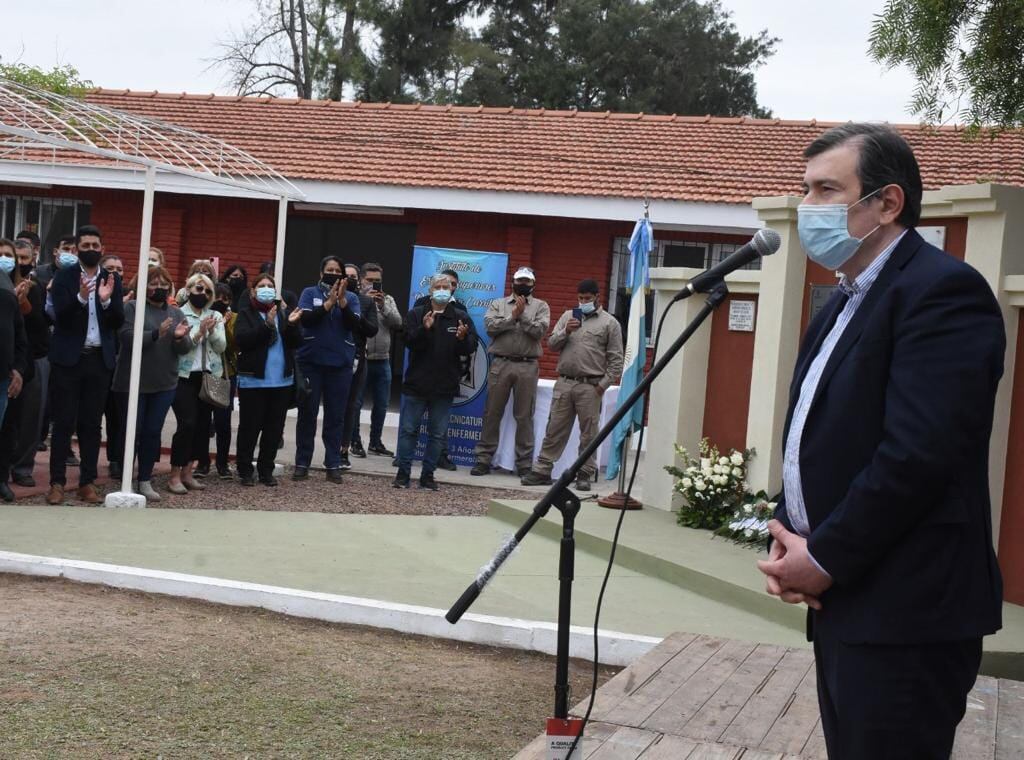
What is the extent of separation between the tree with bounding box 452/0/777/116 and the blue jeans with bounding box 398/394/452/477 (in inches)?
1003

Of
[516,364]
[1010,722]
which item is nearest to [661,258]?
[516,364]

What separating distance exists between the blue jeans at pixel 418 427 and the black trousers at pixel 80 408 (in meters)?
3.20

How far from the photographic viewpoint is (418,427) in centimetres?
1262

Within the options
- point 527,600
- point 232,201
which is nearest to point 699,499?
point 527,600

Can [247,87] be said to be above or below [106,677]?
above

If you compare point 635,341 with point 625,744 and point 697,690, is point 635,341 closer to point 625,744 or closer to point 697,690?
point 697,690

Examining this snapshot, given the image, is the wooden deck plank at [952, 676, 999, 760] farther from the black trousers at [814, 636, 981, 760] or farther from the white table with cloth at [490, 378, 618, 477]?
the white table with cloth at [490, 378, 618, 477]

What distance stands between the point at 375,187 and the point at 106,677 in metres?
13.1

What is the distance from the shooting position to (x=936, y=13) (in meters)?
8.77

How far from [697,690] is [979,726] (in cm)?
111

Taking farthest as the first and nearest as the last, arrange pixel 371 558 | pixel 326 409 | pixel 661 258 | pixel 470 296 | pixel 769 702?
pixel 661 258 < pixel 470 296 < pixel 326 409 < pixel 371 558 < pixel 769 702

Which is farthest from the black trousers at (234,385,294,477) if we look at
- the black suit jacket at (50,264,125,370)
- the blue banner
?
the blue banner

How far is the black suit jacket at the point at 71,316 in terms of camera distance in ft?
32.5

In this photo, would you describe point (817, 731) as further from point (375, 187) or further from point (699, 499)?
point (375, 187)
